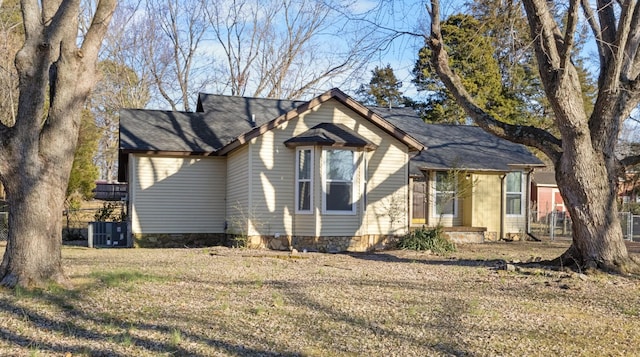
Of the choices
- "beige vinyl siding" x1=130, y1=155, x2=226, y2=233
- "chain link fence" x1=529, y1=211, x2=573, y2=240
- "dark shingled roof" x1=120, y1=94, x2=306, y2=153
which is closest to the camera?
"beige vinyl siding" x1=130, y1=155, x2=226, y2=233

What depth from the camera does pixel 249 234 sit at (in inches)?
635

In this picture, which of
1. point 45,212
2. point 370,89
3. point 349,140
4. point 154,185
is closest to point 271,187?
point 349,140

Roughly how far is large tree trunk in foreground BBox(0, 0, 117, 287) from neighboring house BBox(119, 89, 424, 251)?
23.5ft

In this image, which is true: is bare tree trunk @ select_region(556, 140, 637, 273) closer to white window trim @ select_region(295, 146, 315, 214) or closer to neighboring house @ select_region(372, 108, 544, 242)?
white window trim @ select_region(295, 146, 315, 214)

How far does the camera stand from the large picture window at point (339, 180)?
16.1 metres

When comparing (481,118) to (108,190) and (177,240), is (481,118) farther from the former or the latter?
(108,190)

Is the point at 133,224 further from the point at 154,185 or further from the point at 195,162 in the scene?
the point at 195,162

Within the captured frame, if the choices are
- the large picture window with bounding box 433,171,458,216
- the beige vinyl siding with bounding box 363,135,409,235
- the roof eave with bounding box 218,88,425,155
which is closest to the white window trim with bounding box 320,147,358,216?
the beige vinyl siding with bounding box 363,135,409,235

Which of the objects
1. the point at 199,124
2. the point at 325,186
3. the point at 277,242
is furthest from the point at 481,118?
the point at 199,124

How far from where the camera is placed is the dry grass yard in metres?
6.01

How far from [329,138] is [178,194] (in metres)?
5.21

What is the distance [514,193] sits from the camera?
71.8 ft

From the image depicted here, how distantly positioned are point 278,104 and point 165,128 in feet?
14.2

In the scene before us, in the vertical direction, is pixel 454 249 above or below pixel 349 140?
below
